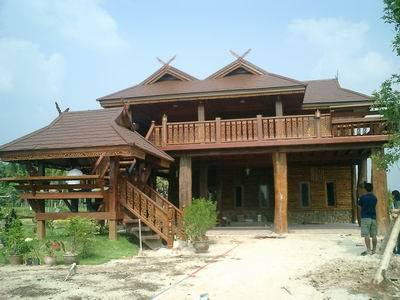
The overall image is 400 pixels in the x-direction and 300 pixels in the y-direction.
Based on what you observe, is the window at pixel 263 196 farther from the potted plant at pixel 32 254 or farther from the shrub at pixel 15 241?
the shrub at pixel 15 241

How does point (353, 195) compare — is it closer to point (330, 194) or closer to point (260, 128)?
point (330, 194)

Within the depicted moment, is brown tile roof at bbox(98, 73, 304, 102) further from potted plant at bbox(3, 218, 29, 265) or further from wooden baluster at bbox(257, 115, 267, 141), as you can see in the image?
potted plant at bbox(3, 218, 29, 265)

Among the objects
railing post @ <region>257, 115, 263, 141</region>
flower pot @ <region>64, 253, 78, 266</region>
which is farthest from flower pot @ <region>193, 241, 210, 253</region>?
railing post @ <region>257, 115, 263, 141</region>

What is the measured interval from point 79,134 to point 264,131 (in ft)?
22.1

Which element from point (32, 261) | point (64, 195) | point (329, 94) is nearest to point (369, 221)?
point (32, 261)

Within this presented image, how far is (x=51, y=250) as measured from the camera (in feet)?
33.0

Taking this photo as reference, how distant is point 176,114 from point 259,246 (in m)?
9.32

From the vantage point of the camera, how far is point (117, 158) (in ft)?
40.6

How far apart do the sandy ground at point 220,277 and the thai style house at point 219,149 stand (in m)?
2.44

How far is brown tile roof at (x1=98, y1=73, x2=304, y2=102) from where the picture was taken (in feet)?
53.8

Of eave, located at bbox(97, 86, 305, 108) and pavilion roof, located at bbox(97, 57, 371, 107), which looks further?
pavilion roof, located at bbox(97, 57, 371, 107)

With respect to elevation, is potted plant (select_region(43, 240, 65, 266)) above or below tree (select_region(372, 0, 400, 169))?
below

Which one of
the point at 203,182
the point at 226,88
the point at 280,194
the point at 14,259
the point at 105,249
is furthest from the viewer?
the point at 203,182

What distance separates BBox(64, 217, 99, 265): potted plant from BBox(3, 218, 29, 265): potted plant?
1096 millimetres
